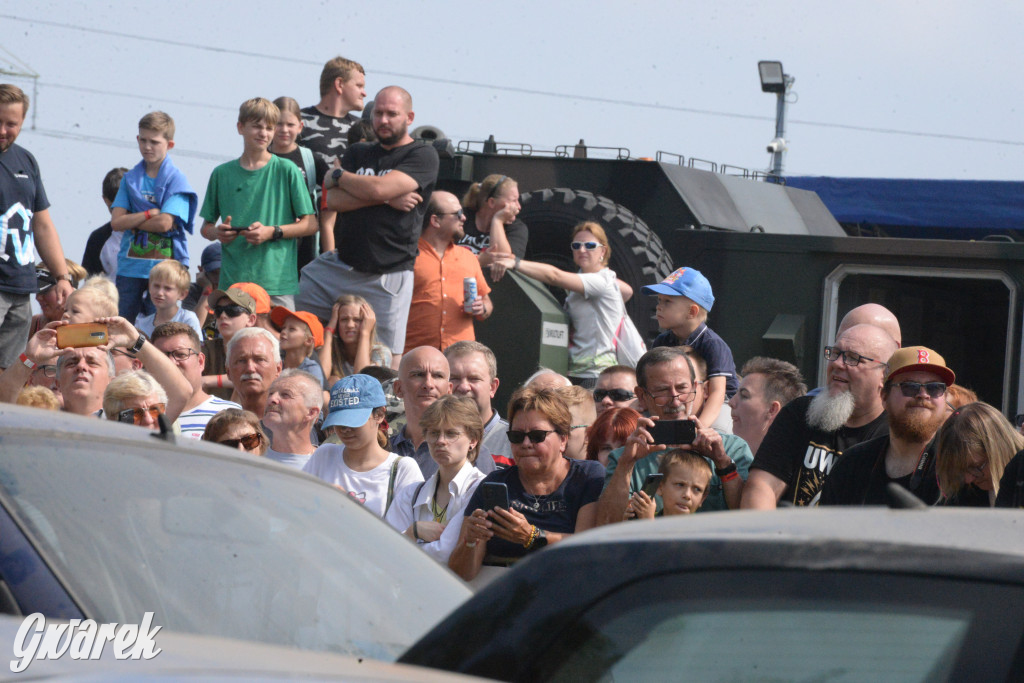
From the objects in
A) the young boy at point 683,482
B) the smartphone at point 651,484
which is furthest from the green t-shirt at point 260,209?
the smartphone at point 651,484

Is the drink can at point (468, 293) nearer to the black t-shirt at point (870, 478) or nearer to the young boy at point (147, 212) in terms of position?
the young boy at point (147, 212)

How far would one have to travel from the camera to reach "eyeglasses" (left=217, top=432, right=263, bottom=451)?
5641 millimetres

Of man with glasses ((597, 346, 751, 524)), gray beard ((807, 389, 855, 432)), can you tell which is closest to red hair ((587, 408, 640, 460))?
man with glasses ((597, 346, 751, 524))

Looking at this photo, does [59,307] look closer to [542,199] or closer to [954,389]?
[542,199]

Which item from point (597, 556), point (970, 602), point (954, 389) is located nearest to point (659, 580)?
point (597, 556)

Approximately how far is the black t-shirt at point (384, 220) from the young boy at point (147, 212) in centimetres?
118

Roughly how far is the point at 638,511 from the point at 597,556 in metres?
2.96

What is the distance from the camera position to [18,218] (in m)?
7.34

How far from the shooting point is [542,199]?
9875 millimetres

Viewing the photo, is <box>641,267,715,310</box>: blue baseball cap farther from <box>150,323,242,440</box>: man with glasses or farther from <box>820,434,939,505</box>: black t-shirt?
<box>150,323,242,440</box>: man with glasses

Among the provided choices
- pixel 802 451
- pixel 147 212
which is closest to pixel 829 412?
pixel 802 451

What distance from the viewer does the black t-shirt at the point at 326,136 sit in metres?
9.37

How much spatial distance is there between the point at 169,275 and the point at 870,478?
4883mm

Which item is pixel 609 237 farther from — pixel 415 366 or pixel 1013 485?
pixel 1013 485
